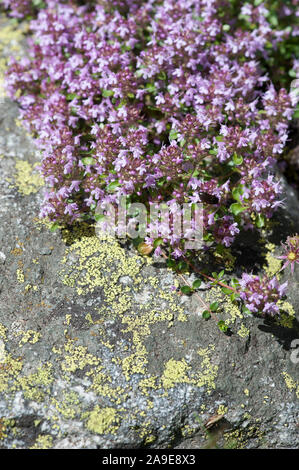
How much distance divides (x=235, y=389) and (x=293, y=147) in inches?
96.1

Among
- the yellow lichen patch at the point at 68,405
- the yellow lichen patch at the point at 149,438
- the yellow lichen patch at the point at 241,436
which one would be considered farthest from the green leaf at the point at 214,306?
the yellow lichen patch at the point at 68,405

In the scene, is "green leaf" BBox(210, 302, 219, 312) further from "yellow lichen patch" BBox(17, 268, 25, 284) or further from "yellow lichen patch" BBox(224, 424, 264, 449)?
"yellow lichen patch" BBox(17, 268, 25, 284)

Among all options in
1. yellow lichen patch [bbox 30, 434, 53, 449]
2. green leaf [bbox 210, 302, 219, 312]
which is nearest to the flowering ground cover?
green leaf [bbox 210, 302, 219, 312]

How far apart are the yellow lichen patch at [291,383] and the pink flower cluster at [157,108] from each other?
1.00 meters

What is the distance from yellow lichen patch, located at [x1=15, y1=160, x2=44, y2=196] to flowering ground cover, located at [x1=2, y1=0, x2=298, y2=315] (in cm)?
23

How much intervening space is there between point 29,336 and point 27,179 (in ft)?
4.42

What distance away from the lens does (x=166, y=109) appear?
3742mm

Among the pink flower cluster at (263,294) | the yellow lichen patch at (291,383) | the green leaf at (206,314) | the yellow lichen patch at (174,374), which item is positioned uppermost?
the pink flower cluster at (263,294)

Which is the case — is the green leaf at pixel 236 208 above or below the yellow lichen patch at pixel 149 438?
above

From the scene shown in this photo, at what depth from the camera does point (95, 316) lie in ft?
10.3

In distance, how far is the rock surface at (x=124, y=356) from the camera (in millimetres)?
2832

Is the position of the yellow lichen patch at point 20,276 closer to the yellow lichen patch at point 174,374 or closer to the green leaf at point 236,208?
the yellow lichen patch at point 174,374
